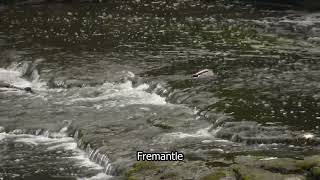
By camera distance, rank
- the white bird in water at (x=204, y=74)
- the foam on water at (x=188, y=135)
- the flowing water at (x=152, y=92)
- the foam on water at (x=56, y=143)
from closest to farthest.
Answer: the foam on water at (x=56, y=143) < the flowing water at (x=152, y=92) < the foam on water at (x=188, y=135) < the white bird in water at (x=204, y=74)

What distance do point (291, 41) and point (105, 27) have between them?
16.6m

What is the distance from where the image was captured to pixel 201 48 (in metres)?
39.4

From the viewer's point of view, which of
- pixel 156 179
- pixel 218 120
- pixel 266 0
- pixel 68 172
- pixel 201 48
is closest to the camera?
pixel 156 179

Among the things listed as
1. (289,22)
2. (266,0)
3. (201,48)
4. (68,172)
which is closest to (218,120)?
(68,172)

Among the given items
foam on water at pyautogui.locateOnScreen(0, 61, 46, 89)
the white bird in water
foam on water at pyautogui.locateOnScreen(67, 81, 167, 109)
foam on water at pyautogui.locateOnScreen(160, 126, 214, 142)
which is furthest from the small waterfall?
foam on water at pyautogui.locateOnScreen(0, 61, 46, 89)

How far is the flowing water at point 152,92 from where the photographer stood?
21.9m

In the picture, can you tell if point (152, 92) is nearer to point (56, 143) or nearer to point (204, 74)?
point (204, 74)

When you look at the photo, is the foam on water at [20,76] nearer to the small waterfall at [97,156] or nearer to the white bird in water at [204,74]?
the white bird in water at [204,74]

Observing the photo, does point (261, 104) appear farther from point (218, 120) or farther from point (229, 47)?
point (229, 47)

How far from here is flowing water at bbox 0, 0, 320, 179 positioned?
71.9 ft

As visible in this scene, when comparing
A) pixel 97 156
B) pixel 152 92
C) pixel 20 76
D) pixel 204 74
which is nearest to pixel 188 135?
pixel 97 156

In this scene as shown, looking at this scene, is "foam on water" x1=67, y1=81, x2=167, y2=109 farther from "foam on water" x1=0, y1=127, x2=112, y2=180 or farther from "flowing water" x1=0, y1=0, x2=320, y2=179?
"foam on water" x1=0, y1=127, x2=112, y2=180

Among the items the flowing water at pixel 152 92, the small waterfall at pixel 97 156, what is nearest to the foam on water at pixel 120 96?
the flowing water at pixel 152 92

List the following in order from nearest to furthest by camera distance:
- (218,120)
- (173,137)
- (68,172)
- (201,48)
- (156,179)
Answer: (156,179) → (68,172) → (173,137) → (218,120) → (201,48)
